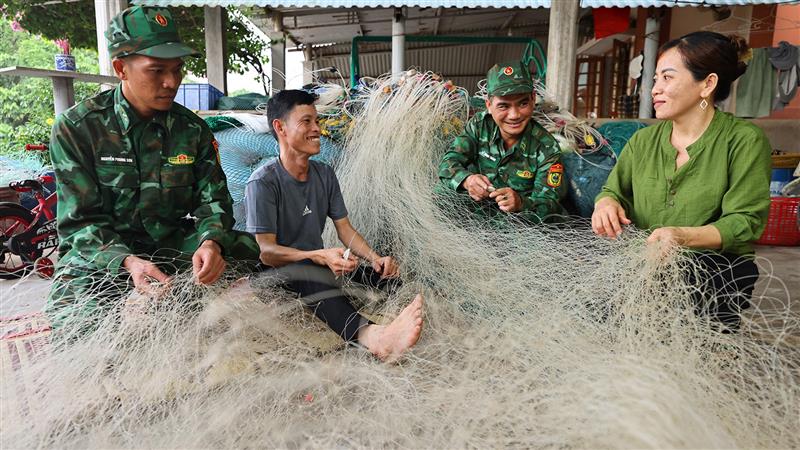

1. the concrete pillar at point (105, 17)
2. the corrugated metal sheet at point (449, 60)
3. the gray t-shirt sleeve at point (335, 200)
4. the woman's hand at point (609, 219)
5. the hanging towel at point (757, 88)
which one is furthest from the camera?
the corrugated metal sheet at point (449, 60)

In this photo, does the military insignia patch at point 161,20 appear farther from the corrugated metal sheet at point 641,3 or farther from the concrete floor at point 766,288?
the corrugated metal sheet at point 641,3

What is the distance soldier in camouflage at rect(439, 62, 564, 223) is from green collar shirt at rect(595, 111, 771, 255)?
1.88ft

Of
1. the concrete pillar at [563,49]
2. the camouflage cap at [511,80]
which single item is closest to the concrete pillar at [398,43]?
the concrete pillar at [563,49]

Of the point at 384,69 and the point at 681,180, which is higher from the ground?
the point at 384,69

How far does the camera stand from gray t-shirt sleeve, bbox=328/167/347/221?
2.62 meters

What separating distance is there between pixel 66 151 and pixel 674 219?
2.49 m

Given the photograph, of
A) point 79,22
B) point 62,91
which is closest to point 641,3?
point 62,91

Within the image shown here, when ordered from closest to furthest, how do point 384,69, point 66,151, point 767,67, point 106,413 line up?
point 106,413, point 66,151, point 767,67, point 384,69

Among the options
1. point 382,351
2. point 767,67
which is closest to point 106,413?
point 382,351

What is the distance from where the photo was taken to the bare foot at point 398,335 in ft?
6.38

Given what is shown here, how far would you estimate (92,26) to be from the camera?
32.5 ft

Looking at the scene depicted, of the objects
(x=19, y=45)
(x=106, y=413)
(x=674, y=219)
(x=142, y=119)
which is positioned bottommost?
(x=106, y=413)

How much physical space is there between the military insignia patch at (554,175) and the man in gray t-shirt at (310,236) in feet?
3.62

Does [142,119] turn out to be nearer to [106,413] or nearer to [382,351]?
[106,413]
